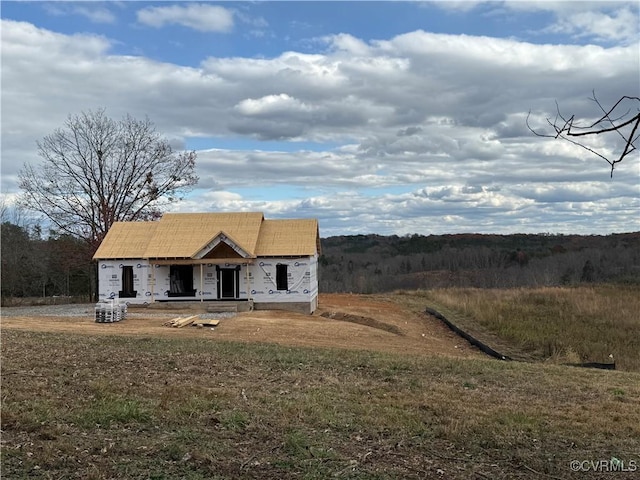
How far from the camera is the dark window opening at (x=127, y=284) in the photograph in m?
30.2

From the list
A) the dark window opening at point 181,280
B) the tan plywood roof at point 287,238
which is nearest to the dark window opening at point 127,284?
the dark window opening at point 181,280

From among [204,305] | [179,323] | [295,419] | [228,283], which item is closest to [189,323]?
[179,323]

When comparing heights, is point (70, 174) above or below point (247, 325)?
above

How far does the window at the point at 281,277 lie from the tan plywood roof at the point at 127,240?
626cm

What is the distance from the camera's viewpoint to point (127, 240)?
31.1 metres

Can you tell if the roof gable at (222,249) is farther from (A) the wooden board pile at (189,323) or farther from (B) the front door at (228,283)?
(A) the wooden board pile at (189,323)

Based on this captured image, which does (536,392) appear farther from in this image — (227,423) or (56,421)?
(56,421)

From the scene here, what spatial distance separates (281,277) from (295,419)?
885 inches

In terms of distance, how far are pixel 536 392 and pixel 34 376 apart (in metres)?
7.91

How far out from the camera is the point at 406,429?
A: 7.51 metres

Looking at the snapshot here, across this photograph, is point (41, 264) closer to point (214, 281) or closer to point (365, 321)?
point (214, 281)

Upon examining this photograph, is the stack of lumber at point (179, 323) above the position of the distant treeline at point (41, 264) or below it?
below

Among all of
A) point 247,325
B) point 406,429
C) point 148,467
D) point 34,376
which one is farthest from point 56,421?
point 247,325

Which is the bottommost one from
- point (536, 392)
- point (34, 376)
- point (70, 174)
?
point (536, 392)
